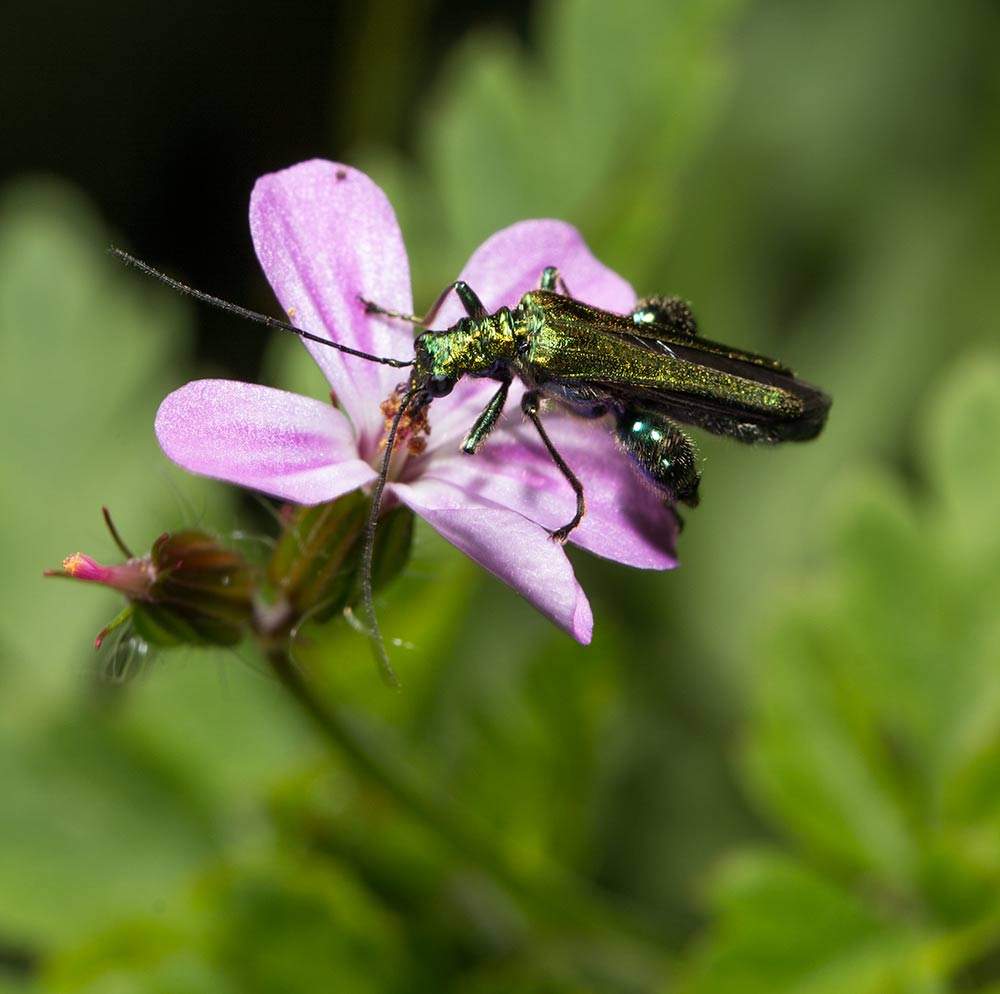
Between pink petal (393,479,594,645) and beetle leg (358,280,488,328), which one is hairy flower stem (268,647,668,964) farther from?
beetle leg (358,280,488,328)

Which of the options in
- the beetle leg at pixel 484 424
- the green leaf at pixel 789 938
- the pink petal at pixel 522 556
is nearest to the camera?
the pink petal at pixel 522 556

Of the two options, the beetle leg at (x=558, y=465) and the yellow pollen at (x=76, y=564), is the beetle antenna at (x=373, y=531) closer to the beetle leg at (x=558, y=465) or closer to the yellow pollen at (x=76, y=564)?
the beetle leg at (x=558, y=465)

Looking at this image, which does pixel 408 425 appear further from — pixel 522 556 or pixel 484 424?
pixel 522 556

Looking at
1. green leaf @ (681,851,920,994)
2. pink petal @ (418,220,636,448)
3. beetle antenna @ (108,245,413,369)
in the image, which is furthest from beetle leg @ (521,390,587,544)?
green leaf @ (681,851,920,994)

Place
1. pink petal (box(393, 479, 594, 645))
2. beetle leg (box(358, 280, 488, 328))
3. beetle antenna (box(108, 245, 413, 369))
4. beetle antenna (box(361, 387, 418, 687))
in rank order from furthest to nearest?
1. beetle leg (box(358, 280, 488, 328))
2. beetle antenna (box(108, 245, 413, 369))
3. beetle antenna (box(361, 387, 418, 687))
4. pink petal (box(393, 479, 594, 645))

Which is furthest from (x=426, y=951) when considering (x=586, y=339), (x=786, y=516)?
(x=786, y=516)

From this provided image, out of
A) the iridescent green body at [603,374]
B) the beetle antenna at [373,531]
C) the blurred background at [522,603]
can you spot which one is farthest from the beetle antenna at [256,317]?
the blurred background at [522,603]

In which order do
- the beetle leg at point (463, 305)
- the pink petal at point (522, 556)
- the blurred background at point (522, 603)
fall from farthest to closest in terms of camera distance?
the blurred background at point (522, 603)
the beetle leg at point (463, 305)
the pink petal at point (522, 556)
